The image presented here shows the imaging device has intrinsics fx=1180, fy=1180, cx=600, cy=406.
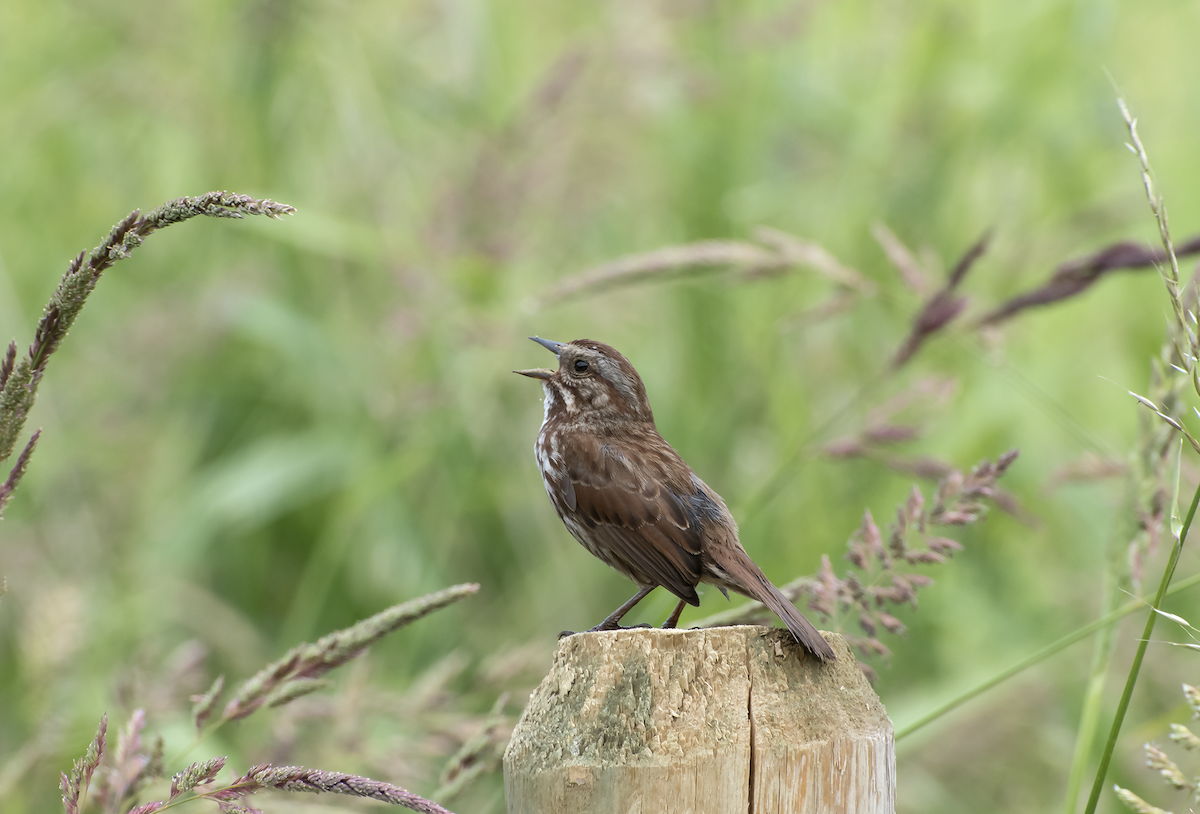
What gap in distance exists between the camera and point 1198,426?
444cm

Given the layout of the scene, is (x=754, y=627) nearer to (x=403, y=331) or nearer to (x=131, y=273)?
(x=403, y=331)

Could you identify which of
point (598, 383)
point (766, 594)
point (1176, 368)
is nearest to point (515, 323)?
point (598, 383)

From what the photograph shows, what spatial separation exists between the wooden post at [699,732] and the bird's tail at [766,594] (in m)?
0.03

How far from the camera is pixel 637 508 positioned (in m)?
2.67

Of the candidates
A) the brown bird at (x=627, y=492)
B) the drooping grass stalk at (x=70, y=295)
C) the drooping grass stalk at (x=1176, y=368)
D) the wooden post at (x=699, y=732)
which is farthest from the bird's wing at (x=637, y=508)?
the drooping grass stalk at (x=70, y=295)

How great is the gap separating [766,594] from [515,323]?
9.19ft

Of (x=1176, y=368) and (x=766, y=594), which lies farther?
(x=766, y=594)

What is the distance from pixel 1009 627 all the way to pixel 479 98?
330 centimetres

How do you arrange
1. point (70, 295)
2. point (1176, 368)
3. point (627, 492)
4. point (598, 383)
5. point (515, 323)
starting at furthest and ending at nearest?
point (515, 323) < point (598, 383) < point (627, 492) < point (1176, 368) < point (70, 295)

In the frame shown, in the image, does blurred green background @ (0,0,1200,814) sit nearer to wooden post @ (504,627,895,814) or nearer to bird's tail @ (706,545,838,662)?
bird's tail @ (706,545,838,662)

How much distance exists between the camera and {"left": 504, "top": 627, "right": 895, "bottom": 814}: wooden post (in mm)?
1591

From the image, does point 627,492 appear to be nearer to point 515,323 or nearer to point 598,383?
point 598,383

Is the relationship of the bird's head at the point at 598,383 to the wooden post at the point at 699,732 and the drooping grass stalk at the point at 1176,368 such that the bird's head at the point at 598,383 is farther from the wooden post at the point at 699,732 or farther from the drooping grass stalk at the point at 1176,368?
the drooping grass stalk at the point at 1176,368

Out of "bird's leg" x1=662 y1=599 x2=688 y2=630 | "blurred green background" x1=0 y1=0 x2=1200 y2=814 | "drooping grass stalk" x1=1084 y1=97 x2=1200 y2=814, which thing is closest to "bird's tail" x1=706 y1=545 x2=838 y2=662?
"bird's leg" x1=662 y1=599 x2=688 y2=630
